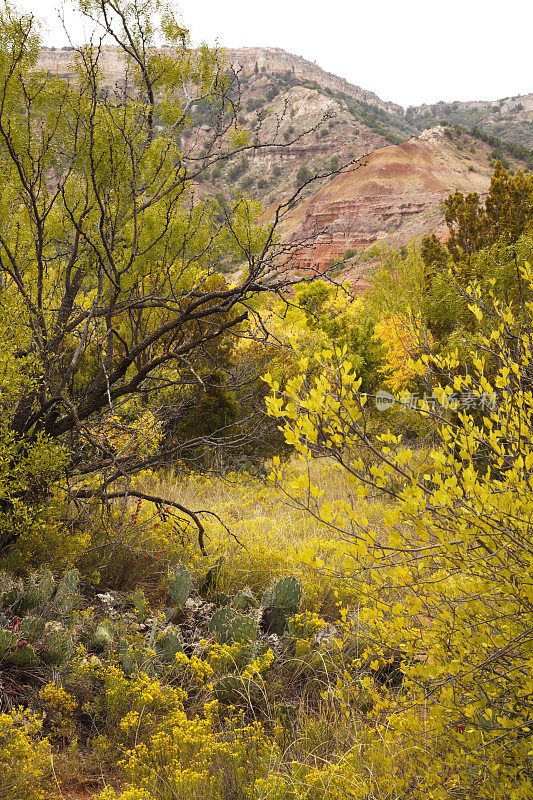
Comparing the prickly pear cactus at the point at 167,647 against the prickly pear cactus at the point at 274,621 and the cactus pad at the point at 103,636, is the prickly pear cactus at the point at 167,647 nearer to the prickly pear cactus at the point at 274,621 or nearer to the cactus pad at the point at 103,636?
the cactus pad at the point at 103,636

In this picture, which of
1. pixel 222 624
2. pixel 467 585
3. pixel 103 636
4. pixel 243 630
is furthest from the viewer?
pixel 222 624

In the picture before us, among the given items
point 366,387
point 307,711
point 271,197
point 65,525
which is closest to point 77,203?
point 65,525

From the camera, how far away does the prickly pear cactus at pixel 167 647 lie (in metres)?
2.53

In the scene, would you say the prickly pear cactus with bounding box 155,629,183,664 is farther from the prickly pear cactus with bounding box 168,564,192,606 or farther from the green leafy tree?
the green leafy tree

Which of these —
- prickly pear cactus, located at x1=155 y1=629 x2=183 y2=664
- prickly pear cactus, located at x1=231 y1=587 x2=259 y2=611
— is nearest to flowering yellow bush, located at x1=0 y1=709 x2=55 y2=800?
prickly pear cactus, located at x1=155 y1=629 x2=183 y2=664

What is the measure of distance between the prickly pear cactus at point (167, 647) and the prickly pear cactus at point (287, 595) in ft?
2.22

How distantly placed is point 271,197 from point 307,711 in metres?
57.9

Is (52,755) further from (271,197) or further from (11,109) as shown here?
(271,197)

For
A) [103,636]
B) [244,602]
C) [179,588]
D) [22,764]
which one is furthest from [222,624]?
[22,764]

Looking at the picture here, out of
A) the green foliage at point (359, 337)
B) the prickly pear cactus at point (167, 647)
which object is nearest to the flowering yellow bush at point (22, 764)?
the prickly pear cactus at point (167, 647)

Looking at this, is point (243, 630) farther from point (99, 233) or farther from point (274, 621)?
point (99, 233)

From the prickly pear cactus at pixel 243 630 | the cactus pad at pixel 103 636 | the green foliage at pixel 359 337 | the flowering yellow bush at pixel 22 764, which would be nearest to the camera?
the flowering yellow bush at pixel 22 764

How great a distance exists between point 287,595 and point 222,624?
0.44 metres

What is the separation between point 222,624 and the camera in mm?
2775
